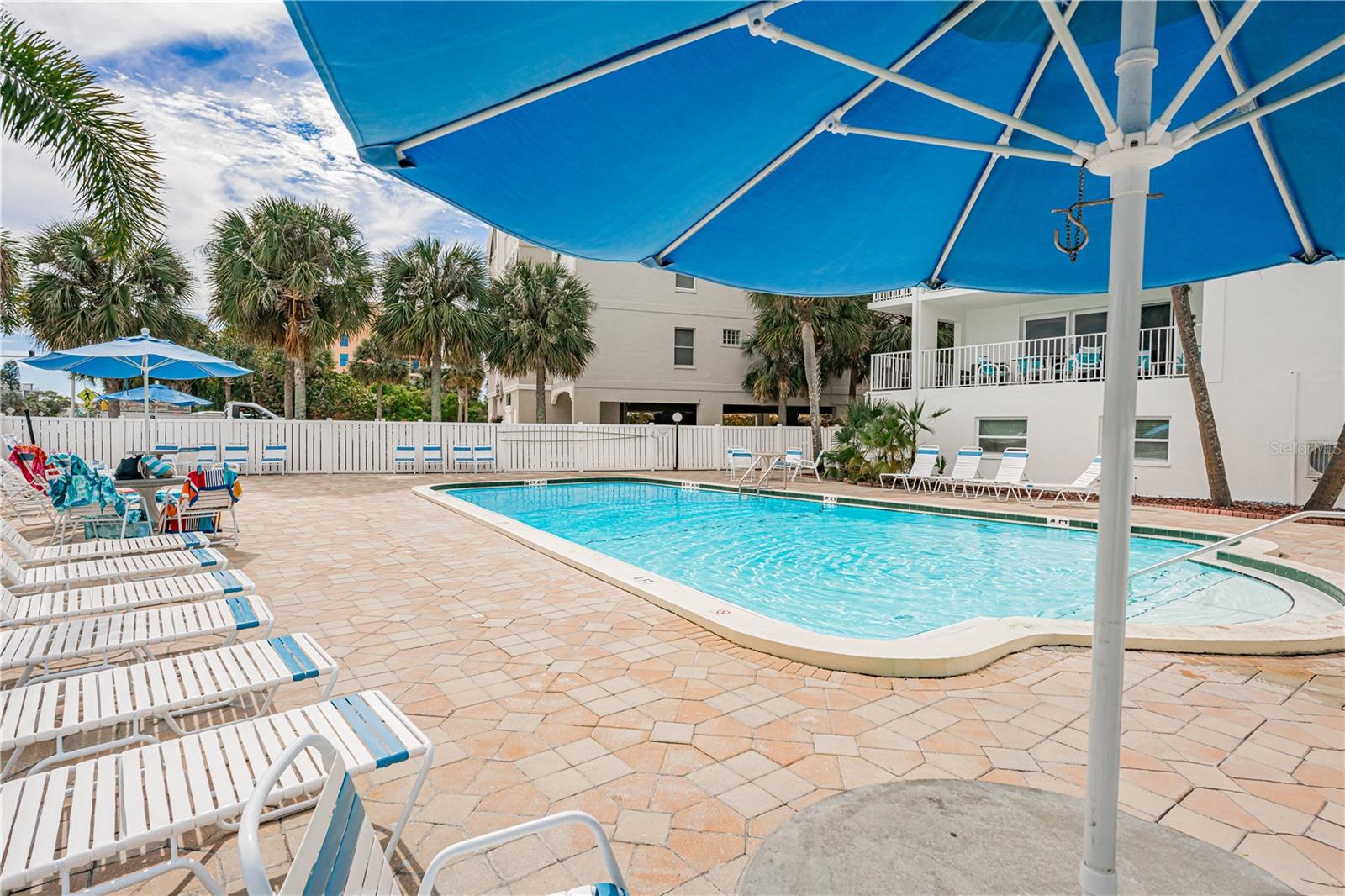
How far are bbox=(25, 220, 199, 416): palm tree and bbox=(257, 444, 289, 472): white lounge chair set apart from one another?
625 centimetres

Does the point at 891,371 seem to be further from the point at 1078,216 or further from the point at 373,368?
the point at 373,368

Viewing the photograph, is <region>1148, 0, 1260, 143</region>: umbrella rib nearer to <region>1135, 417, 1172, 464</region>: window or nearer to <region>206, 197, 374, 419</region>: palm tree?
<region>1135, 417, 1172, 464</region>: window

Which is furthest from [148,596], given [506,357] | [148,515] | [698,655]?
[506,357]

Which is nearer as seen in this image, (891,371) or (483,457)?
(483,457)

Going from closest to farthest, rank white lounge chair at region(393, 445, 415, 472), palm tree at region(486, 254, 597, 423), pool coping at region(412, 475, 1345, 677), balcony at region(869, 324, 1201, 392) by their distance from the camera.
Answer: pool coping at region(412, 475, 1345, 677) → balcony at region(869, 324, 1201, 392) → white lounge chair at region(393, 445, 415, 472) → palm tree at region(486, 254, 597, 423)

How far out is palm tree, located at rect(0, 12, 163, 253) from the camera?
598 centimetres

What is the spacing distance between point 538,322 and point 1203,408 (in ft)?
57.2

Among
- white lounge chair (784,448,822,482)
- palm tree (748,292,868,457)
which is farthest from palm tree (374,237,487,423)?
white lounge chair (784,448,822,482)

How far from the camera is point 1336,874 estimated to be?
6.97 feet

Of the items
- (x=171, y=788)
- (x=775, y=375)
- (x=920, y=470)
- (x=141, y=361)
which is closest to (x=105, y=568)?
(x=171, y=788)

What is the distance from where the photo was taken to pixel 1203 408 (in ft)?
38.3

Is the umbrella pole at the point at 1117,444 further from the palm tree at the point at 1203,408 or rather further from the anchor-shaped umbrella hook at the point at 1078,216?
Result: the palm tree at the point at 1203,408

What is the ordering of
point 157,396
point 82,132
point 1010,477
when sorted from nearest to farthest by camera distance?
point 82,132, point 1010,477, point 157,396

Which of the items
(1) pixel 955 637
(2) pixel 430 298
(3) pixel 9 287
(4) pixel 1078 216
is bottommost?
(1) pixel 955 637
